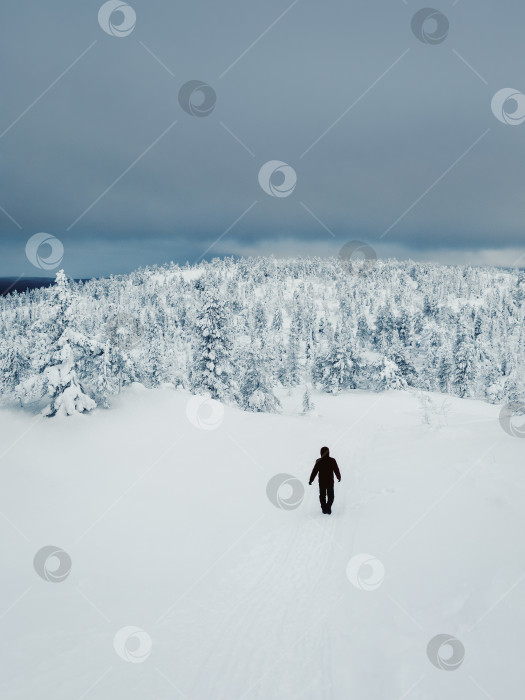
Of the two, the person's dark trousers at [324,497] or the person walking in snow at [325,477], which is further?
the person's dark trousers at [324,497]

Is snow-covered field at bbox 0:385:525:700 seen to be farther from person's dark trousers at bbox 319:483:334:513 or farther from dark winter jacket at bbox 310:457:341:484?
dark winter jacket at bbox 310:457:341:484

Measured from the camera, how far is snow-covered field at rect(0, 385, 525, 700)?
4344 mm

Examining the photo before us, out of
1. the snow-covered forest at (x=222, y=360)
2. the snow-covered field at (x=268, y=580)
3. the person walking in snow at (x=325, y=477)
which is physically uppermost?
the snow-covered forest at (x=222, y=360)

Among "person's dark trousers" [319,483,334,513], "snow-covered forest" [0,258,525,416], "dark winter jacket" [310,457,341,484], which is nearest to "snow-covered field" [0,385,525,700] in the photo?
"person's dark trousers" [319,483,334,513]

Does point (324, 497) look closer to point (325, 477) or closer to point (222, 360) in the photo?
point (325, 477)

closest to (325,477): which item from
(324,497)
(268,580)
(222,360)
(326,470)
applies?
(326,470)

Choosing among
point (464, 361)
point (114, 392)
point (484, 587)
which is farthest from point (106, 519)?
point (464, 361)

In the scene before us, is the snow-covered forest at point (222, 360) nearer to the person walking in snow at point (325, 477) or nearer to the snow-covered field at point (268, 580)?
the snow-covered field at point (268, 580)

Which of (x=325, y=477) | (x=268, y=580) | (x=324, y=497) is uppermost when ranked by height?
(x=325, y=477)

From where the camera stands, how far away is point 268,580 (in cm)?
671

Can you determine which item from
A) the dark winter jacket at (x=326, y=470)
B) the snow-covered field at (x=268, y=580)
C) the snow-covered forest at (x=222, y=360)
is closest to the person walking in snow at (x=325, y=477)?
the dark winter jacket at (x=326, y=470)

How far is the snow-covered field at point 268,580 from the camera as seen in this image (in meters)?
4.34

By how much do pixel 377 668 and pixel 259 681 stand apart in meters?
1.42

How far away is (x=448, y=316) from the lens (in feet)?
425
